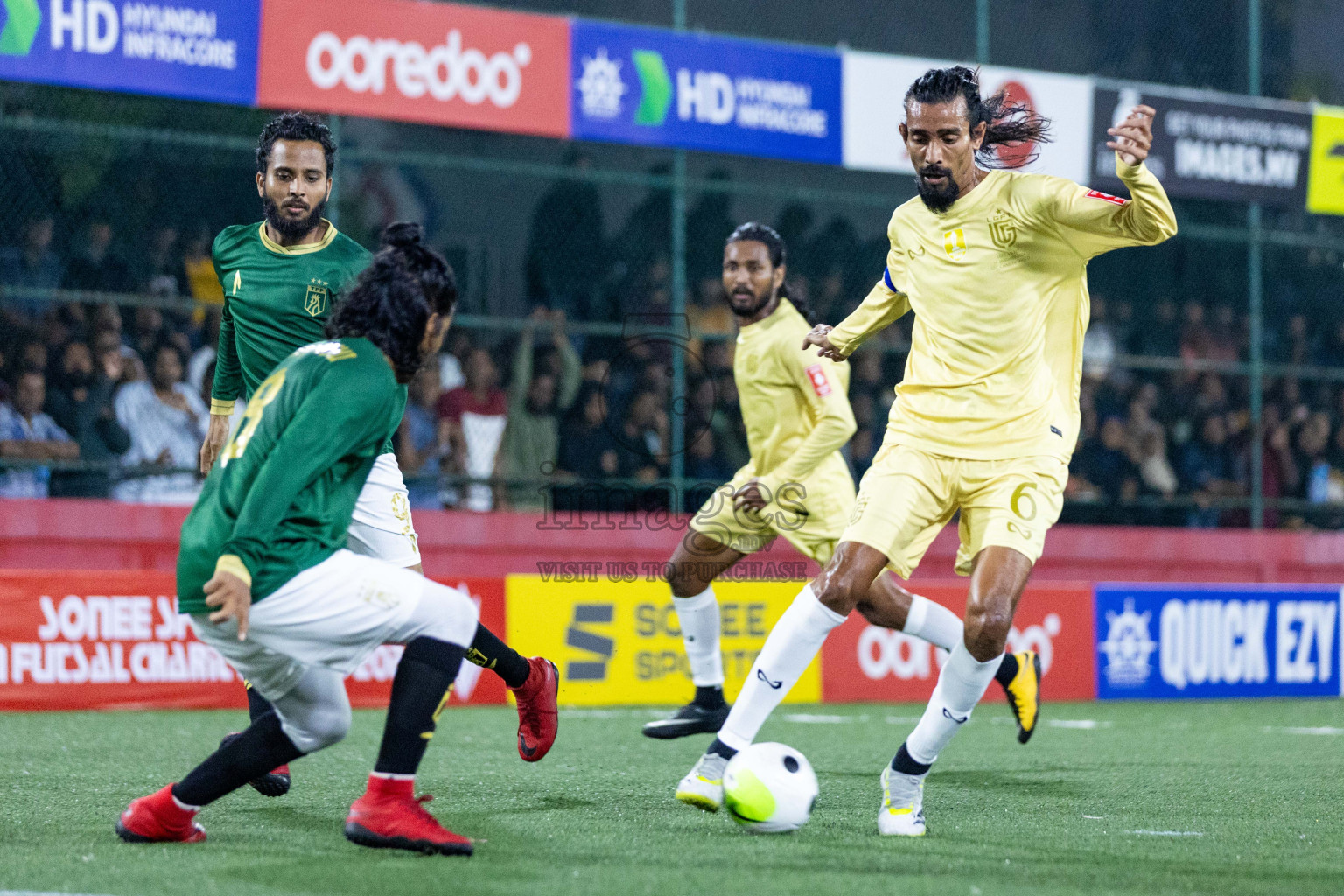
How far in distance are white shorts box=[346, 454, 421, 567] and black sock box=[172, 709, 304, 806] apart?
42.2 inches

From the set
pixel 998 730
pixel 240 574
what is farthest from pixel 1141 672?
pixel 240 574

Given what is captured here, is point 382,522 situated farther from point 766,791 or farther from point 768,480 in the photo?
point 768,480

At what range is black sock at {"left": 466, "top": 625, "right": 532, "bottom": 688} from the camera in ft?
16.0

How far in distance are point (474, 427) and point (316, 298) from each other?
250 inches

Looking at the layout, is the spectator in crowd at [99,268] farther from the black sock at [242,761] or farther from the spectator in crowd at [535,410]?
the black sock at [242,761]

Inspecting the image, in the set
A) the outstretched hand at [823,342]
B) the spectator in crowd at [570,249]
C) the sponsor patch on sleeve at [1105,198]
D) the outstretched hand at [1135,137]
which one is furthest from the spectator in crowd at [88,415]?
the outstretched hand at [1135,137]

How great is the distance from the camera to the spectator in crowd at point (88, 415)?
1012 centimetres

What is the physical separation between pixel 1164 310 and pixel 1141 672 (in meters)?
5.77

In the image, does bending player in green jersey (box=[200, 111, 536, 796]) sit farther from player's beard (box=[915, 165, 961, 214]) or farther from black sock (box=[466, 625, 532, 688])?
player's beard (box=[915, 165, 961, 214])

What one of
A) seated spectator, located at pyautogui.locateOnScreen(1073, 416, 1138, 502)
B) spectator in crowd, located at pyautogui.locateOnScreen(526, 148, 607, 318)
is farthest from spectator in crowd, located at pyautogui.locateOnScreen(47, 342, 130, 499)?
seated spectator, located at pyautogui.locateOnScreen(1073, 416, 1138, 502)

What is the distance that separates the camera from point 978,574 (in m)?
4.75

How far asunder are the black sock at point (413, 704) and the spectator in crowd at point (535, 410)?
7333 mm

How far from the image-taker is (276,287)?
5.34 metres

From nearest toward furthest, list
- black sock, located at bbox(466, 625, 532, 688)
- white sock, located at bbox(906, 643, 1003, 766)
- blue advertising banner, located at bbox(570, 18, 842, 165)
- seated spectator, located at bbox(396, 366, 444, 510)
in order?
white sock, located at bbox(906, 643, 1003, 766), black sock, located at bbox(466, 625, 532, 688), seated spectator, located at bbox(396, 366, 444, 510), blue advertising banner, located at bbox(570, 18, 842, 165)
